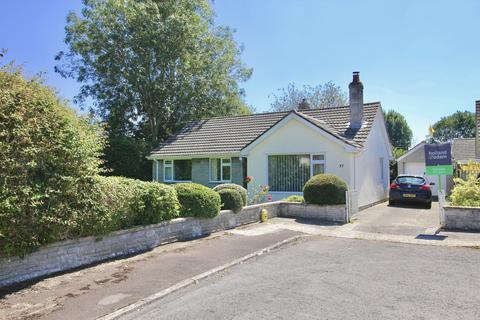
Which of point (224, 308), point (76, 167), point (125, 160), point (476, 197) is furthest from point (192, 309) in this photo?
point (125, 160)

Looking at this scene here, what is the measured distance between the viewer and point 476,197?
12711 mm

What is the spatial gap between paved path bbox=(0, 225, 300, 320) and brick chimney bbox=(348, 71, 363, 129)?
A: 37.6 feet

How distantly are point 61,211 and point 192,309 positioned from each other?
348 centimetres

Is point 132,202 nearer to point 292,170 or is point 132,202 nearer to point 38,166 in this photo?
point 38,166

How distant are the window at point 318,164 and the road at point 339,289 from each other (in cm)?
913

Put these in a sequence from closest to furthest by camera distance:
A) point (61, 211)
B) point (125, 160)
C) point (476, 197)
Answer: point (61, 211) < point (476, 197) < point (125, 160)

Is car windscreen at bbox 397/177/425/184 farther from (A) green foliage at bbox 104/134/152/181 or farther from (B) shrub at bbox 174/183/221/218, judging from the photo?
(A) green foliage at bbox 104/134/152/181

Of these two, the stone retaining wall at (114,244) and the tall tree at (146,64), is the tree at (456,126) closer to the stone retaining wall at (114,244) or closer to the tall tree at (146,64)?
the tall tree at (146,64)

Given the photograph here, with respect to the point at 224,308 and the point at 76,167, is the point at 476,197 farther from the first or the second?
the point at 76,167

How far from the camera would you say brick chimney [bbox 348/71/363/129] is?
19500 mm

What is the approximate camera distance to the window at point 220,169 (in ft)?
71.1

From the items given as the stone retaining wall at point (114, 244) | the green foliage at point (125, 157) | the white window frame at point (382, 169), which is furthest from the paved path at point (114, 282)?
the green foliage at point (125, 157)

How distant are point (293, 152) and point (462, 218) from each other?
27.9ft

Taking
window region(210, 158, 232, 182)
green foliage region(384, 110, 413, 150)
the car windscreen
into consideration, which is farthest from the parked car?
green foliage region(384, 110, 413, 150)
